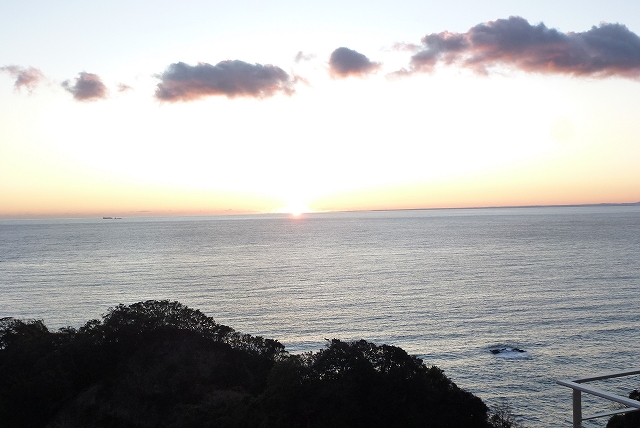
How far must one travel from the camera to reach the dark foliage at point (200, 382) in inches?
930

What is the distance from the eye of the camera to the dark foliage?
23.6 meters

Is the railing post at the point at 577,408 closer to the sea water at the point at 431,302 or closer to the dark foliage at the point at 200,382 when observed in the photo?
the dark foliage at the point at 200,382

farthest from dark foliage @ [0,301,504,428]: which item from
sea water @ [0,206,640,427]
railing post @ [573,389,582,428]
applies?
railing post @ [573,389,582,428]

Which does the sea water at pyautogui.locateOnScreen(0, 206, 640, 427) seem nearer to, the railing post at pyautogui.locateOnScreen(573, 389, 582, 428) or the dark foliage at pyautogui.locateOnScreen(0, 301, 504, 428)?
the dark foliage at pyautogui.locateOnScreen(0, 301, 504, 428)

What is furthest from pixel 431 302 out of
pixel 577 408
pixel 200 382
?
pixel 577 408

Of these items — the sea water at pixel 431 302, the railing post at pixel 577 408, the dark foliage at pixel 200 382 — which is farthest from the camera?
the sea water at pixel 431 302

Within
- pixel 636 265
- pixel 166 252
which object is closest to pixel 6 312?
pixel 166 252

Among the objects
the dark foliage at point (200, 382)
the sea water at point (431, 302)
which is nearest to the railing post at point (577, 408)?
the dark foliage at point (200, 382)

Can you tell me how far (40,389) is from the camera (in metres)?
26.7

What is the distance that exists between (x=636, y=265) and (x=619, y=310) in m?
42.7

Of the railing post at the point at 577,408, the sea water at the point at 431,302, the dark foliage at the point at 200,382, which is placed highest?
the railing post at the point at 577,408

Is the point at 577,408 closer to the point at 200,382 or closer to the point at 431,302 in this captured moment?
the point at 200,382

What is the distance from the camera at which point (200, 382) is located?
92.0 feet

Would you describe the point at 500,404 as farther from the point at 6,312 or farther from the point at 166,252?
the point at 166,252
